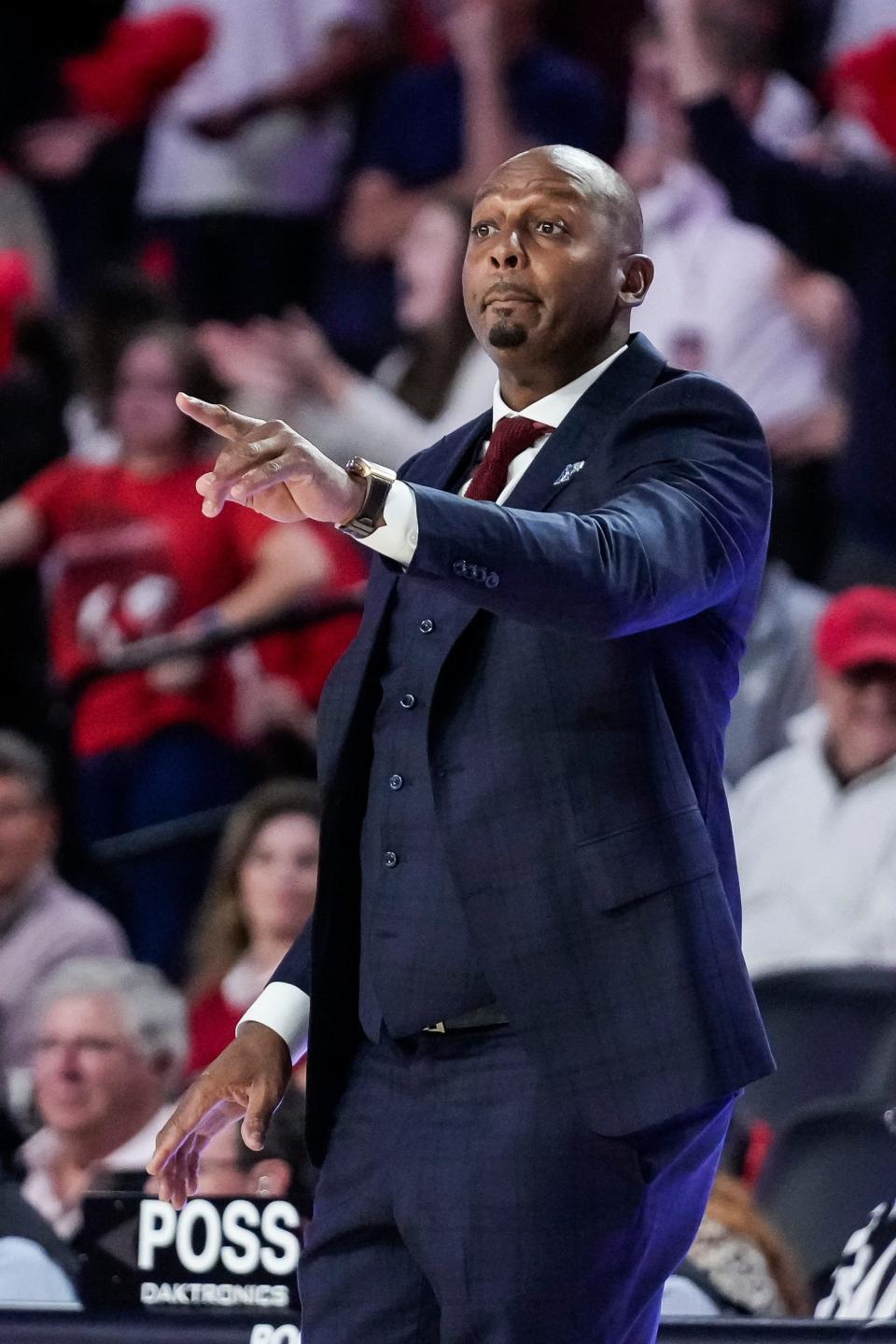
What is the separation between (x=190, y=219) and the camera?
5.29 meters

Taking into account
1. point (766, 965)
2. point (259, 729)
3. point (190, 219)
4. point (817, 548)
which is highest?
point (190, 219)

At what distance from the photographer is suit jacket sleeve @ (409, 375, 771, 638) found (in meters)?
1.34

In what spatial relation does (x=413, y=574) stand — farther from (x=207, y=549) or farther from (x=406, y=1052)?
(x=207, y=549)

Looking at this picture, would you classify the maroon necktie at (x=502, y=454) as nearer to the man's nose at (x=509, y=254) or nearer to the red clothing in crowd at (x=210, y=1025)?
the man's nose at (x=509, y=254)

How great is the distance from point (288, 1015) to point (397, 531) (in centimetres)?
59

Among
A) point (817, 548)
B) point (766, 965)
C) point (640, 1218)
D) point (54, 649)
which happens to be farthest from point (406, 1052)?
point (54, 649)

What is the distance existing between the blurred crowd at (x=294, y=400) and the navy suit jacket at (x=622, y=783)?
2.41 m

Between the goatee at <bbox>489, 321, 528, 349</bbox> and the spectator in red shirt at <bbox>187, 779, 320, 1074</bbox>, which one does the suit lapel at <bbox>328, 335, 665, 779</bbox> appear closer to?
the goatee at <bbox>489, 321, 528, 349</bbox>

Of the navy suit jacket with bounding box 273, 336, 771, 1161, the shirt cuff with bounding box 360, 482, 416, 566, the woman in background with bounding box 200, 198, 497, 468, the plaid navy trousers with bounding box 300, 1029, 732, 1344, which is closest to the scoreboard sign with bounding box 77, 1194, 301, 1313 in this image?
the plaid navy trousers with bounding box 300, 1029, 732, 1344

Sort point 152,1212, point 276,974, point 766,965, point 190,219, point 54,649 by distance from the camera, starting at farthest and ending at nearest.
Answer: point 190,219 → point 54,649 → point 766,965 → point 152,1212 → point 276,974

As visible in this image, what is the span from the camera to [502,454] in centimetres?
165

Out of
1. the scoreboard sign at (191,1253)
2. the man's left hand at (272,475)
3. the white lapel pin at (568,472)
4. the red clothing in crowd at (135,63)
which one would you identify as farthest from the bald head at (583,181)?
the red clothing in crowd at (135,63)

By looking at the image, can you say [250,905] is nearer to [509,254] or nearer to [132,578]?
[132,578]

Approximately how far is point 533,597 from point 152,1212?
1.80 metres
